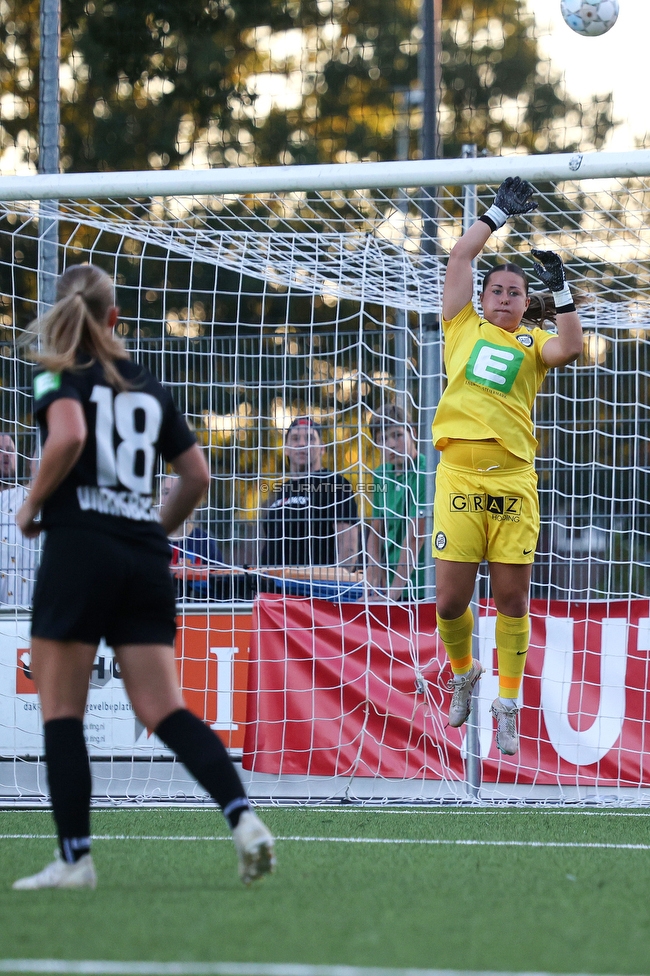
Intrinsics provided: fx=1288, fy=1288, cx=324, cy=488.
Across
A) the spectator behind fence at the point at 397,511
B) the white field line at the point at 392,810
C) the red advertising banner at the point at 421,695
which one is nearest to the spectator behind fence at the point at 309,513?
the spectator behind fence at the point at 397,511

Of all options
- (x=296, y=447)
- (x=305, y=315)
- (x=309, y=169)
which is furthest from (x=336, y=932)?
(x=305, y=315)

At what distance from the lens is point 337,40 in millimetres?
21547

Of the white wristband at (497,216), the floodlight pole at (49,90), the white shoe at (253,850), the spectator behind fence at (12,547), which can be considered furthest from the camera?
the floodlight pole at (49,90)

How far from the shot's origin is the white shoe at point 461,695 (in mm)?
6078

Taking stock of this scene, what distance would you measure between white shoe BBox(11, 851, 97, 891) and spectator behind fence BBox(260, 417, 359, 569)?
4389 millimetres

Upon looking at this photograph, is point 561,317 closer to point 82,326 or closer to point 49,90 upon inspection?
point 82,326

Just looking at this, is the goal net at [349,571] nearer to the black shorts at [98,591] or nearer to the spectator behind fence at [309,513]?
the spectator behind fence at [309,513]

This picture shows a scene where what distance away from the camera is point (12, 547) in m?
8.23

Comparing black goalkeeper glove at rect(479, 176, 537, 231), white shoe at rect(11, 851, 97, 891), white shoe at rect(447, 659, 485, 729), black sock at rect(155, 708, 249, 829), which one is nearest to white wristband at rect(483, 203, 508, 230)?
black goalkeeper glove at rect(479, 176, 537, 231)

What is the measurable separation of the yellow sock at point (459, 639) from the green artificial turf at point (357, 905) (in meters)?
0.84

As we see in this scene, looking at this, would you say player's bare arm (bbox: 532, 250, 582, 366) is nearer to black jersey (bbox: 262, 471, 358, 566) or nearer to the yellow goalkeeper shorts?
the yellow goalkeeper shorts

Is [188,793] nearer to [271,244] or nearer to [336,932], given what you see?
[271,244]

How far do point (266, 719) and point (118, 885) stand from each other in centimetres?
371

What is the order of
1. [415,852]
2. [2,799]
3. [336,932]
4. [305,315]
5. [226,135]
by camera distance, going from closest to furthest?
[336,932], [415,852], [2,799], [305,315], [226,135]
